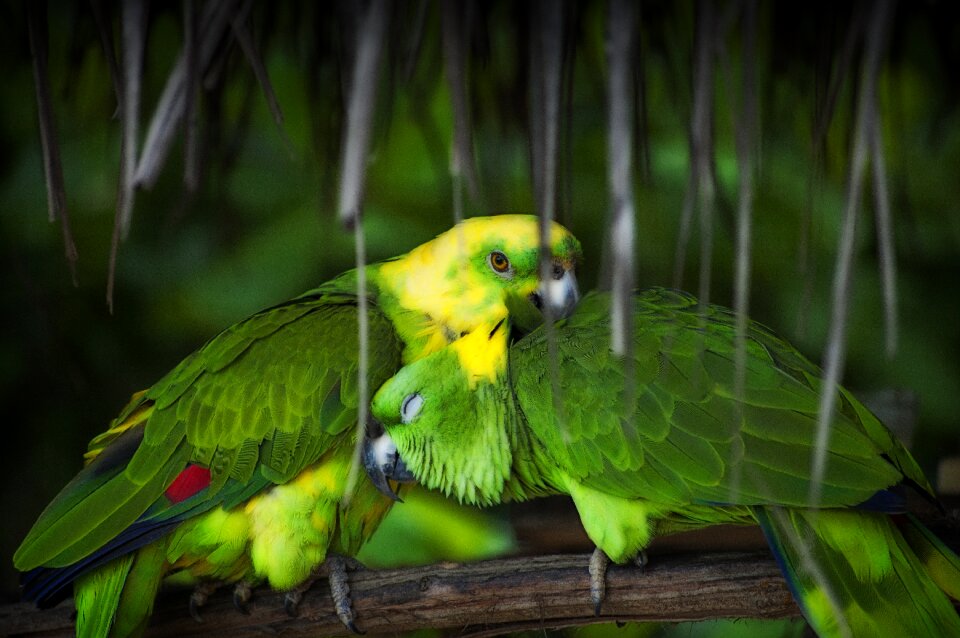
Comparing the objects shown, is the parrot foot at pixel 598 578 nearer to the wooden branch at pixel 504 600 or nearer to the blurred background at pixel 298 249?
the wooden branch at pixel 504 600

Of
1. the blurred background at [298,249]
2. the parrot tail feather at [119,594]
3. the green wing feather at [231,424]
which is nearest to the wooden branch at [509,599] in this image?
the parrot tail feather at [119,594]

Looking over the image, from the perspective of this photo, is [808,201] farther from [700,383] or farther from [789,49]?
[700,383]

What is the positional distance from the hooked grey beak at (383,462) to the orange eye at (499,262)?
1.06ft

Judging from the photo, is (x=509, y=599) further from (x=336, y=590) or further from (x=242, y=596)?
(x=242, y=596)

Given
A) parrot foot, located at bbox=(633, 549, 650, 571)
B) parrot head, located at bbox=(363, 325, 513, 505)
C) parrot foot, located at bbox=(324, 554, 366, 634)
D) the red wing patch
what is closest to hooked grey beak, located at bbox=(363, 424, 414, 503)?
parrot head, located at bbox=(363, 325, 513, 505)

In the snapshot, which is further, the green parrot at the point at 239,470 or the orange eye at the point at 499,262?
the orange eye at the point at 499,262

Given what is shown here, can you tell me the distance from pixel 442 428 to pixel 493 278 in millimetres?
263

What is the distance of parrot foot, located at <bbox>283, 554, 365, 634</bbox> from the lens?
1363mm

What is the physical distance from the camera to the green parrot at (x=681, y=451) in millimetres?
1112

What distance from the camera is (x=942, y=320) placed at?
1.93 meters

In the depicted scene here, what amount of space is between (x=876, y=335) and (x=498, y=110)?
3.90ft

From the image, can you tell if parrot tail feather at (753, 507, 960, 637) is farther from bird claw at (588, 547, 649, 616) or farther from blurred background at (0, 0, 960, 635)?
blurred background at (0, 0, 960, 635)

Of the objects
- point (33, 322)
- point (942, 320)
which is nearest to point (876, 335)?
point (942, 320)

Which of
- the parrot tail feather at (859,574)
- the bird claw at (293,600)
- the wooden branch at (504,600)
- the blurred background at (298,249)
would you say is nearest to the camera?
the parrot tail feather at (859,574)
